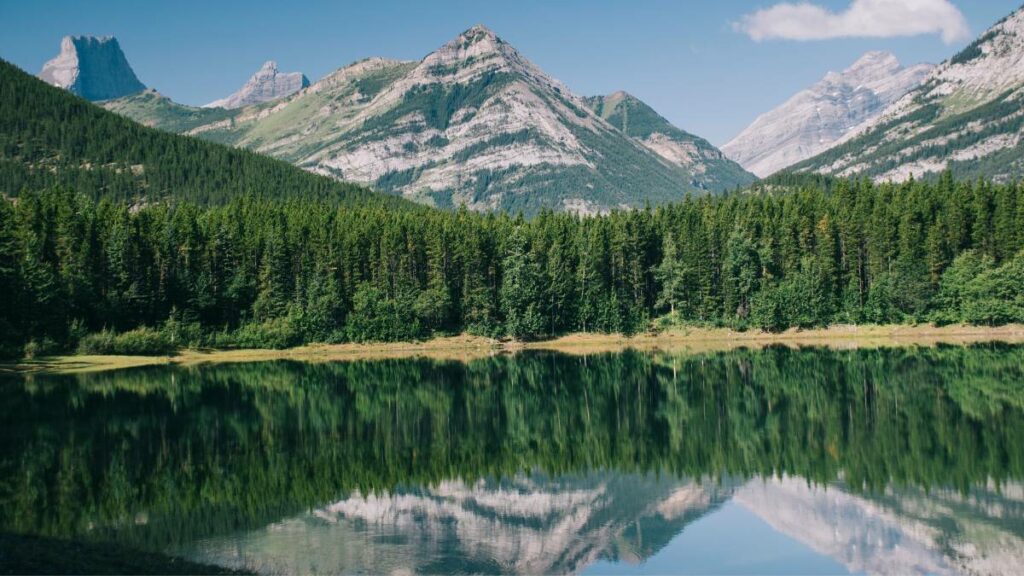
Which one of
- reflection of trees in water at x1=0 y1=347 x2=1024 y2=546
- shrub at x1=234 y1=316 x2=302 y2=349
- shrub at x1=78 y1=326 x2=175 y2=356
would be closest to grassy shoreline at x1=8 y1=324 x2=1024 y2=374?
shrub at x1=234 y1=316 x2=302 y2=349

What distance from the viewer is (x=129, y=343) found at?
113125 millimetres

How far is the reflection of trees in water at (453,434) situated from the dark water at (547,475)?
229 millimetres

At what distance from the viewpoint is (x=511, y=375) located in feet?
295

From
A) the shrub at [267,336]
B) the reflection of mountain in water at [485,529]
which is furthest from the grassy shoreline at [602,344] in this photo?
the reflection of mountain in water at [485,529]

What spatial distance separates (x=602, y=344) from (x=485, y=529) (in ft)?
338

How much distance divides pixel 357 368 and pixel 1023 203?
348 ft

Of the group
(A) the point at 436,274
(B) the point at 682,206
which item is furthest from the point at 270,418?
(B) the point at 682,206

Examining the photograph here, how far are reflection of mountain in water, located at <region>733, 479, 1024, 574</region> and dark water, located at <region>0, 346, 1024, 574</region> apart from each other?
0.37ft

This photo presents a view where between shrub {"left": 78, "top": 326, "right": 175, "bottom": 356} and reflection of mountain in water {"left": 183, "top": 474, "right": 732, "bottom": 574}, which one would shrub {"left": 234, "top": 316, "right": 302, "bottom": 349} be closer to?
shrub {"left": 78, "top": 326, "right": 175, "bottom": 356}

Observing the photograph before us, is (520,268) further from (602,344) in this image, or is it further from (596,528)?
(596,528)

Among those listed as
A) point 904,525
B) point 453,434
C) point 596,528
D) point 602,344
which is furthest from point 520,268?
point 904,525

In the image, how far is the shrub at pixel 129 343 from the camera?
109188 mm

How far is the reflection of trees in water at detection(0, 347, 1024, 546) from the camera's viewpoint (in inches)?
1457

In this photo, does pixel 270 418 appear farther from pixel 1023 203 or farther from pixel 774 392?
pixel 1023 203
